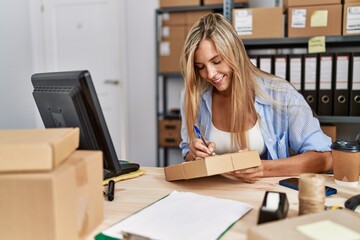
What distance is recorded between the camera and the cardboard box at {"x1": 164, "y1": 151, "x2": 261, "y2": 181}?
935mm

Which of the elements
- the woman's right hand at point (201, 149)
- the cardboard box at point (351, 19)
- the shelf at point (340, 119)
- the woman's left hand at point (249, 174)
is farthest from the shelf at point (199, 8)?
the woman's left hand at point (249, 174)

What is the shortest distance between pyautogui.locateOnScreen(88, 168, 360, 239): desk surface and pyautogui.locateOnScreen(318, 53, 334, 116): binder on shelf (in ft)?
3.16

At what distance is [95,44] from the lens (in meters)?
3.14

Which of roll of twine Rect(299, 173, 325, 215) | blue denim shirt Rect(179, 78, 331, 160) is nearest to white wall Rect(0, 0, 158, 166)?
blue denim shirt Rect(179, 78, 331, 160)

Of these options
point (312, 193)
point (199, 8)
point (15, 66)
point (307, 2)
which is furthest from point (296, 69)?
point (15, 66)

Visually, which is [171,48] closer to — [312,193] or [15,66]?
[15,66]

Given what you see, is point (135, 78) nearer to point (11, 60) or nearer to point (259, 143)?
point (11, 60)

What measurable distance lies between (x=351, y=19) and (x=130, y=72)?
1.89 metres

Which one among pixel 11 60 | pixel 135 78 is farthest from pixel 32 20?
pixel 135 78

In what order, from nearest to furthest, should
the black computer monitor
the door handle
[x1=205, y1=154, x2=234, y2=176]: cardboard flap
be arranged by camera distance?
the black computer monitor
[x1=205, y1=154, x2=234, y2=176]: cardboard flap
the door handle

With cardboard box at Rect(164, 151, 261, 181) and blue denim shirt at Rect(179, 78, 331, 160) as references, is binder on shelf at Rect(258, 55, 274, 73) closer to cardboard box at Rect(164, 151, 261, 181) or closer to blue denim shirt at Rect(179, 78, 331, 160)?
blue denim shirt at Rect(179, 78, 331, 160)

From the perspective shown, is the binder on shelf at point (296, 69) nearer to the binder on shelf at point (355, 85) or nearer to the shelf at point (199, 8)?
the binder on shelf at point (355, 85)

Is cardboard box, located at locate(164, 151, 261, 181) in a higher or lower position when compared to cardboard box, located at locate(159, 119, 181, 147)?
higher

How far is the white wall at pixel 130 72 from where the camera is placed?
9.39 ft
